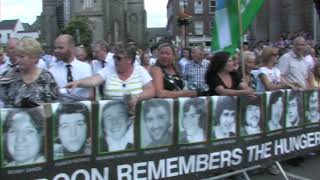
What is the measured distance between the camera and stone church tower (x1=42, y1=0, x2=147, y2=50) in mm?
103188

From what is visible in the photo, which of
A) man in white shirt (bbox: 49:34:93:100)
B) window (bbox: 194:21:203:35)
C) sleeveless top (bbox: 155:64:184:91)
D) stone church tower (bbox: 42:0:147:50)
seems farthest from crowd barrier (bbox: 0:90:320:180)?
window (bbox: 194:21:203:35)

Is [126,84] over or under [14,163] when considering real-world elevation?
over

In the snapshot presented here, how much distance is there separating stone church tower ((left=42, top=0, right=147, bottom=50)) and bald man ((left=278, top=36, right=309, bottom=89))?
274 feet

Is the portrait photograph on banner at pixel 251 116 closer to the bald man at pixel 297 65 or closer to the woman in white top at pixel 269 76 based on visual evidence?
the woman in white top at pixel 269 76

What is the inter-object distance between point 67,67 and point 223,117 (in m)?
2.07

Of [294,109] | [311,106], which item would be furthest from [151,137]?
[311,106]

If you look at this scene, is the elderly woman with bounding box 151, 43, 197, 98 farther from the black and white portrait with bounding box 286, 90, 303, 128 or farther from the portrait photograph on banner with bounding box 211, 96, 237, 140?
the black and white portrait with bounding box 286, 90, 303, 128

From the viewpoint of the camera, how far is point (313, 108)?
8.66 m

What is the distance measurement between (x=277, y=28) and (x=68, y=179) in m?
42.4

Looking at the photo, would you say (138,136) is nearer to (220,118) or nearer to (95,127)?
(95,127)

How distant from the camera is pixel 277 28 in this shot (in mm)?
46125

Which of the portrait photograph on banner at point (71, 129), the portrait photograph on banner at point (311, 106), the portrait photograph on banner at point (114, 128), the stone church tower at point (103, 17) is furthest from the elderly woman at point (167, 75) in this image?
the stone church tower at point (103, 17)

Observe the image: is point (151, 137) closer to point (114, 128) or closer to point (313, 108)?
point (114, 128)

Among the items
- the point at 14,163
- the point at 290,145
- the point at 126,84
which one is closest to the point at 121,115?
the point at 126,84
